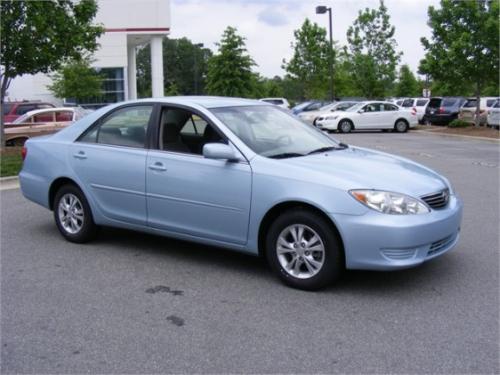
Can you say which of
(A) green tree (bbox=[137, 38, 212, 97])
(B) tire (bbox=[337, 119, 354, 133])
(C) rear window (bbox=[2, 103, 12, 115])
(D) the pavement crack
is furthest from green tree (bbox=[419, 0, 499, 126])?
(A) green tree (bbox=[137, 38, 212, 97])

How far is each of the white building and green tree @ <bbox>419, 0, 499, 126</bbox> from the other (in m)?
25.6

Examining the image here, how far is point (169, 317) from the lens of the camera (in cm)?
454

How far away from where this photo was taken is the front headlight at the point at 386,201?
4.82 m

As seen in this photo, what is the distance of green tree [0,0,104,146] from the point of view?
1467cm

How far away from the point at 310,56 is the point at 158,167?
141 ft

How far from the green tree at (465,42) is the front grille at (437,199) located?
22.8m

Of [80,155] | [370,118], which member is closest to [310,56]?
[370,118]

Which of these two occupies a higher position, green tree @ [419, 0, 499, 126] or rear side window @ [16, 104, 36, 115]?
green tree @ [419, 0, 499, 126]

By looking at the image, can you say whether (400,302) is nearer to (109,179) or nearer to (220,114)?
(220,114)

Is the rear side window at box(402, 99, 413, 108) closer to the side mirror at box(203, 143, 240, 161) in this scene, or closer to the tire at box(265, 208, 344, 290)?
the side mirror at box(203, 143, 240, 161)

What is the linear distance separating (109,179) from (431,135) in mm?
22903

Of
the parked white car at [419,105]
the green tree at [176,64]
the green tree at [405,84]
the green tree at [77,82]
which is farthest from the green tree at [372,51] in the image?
the green tree at [176,64]

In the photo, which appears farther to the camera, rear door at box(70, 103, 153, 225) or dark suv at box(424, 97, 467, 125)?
dark suv at box(424, 97, 467, 125)

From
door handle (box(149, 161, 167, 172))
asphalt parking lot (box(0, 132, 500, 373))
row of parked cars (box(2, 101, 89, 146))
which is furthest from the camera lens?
row of parked cars (box(2, 101, 89, 146))
